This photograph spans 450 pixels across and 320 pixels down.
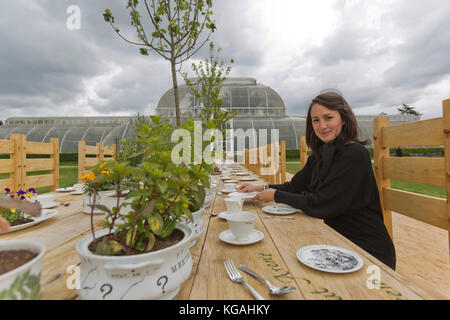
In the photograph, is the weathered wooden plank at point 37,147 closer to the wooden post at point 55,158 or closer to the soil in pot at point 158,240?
the wooden post at point 55,158

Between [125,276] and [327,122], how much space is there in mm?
1440

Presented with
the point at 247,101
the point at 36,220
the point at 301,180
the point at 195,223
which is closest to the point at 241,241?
the point at 195,223

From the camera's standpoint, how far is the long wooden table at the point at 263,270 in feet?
1.72

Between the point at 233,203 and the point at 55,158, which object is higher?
the point at 55,158

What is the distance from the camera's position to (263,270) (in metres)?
0.64

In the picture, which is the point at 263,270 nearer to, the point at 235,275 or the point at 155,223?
the point at 235,275

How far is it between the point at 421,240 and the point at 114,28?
4530mm

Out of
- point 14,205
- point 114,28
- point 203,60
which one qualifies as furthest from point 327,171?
point 203,60

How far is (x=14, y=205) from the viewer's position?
1.23ft

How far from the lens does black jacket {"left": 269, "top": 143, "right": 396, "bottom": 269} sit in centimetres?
124

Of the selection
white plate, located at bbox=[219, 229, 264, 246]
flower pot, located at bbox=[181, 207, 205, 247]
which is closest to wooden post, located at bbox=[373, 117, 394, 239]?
white plate, located at bbox=[219, 229, 264, 246]

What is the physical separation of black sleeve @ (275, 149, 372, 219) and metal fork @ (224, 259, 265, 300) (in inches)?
28.7

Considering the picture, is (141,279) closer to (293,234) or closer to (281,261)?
(281,261)

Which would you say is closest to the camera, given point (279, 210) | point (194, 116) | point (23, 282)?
point (23, 282)
